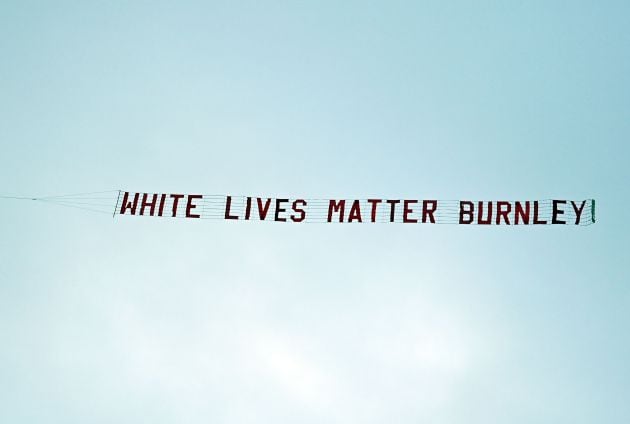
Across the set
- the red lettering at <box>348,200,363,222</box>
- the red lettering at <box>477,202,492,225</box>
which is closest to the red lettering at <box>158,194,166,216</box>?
the red lettering at <box>348,200,363,222</box>

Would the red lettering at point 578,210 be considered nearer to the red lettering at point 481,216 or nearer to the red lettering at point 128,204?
the red lettering at point 481,216

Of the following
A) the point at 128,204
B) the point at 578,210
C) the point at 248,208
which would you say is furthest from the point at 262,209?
the point at 578,210

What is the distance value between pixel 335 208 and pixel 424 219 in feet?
14.1

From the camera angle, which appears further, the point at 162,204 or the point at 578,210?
the point at 162,204

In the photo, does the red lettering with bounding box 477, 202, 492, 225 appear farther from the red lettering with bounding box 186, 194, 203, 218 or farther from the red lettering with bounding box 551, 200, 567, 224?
the red lettering with bounding box 186, 194, 203, 218

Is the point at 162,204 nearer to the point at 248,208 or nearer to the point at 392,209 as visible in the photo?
the point at 248,208

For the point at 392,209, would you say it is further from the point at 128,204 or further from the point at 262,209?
the point at 128,204

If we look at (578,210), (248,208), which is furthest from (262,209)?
(578,210)

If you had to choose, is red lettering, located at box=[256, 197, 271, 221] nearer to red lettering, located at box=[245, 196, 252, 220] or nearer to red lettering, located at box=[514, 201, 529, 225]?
red lettering, located at box=[245, 196, 252, 220]

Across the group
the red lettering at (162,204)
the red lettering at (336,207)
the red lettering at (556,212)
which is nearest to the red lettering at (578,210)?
the red lettering at (556,212)

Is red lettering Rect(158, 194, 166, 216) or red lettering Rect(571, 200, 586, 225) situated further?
red lettering Rect(158, 194, 166, 216)

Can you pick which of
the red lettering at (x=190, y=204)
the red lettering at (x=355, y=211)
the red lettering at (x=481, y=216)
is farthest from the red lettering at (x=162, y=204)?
the red lettering at (x=481, y=216)

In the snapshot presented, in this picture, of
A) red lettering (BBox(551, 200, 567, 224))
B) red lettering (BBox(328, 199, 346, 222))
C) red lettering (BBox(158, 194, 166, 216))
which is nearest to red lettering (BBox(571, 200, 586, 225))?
red lettering (BBox(551, 200, 567, 224))

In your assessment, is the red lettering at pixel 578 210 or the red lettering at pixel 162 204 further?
the red lettering at pixel 162 204
